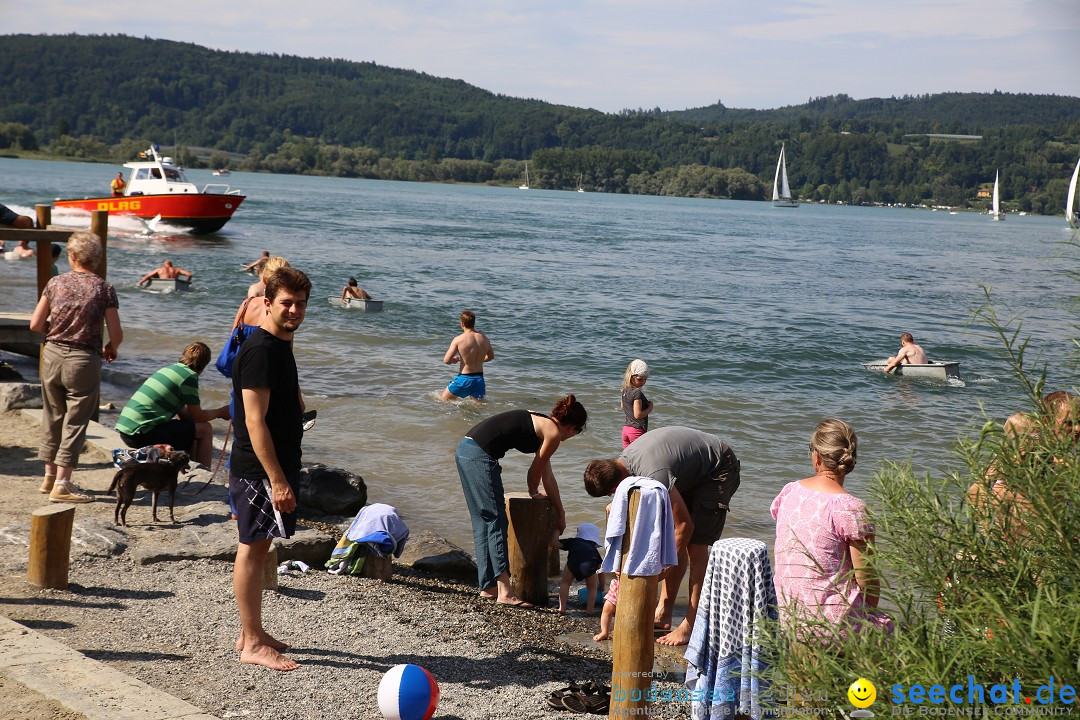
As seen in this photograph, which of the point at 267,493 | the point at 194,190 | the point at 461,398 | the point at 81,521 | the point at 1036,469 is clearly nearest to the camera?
the point at 1036,469

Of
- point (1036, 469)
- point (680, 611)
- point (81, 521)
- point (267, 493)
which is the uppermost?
point (1036, 469)

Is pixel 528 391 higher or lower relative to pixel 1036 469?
lower

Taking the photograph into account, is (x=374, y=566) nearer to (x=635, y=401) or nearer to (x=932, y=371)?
(x=635, y=401)

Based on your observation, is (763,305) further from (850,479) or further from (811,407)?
(850,479)

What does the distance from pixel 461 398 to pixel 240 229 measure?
40.9 m

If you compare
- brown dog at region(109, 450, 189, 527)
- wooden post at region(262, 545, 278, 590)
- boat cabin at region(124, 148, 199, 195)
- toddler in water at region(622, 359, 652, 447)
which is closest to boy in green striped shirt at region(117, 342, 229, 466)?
brown dog at region(109, 450, 189, 527)

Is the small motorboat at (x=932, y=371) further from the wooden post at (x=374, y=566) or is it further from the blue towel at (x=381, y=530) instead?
the wooden post at (x=374, y=566)

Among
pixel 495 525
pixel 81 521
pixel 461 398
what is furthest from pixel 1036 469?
pixel 461 398

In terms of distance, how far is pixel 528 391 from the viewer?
1608cm

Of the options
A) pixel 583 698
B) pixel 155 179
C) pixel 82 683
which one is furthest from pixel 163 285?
pixel 583 698

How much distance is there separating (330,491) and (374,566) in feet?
6.44

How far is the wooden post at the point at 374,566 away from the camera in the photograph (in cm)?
639

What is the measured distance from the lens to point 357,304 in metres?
23.4

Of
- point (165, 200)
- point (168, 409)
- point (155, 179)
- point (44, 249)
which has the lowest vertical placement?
point (168, 409)
